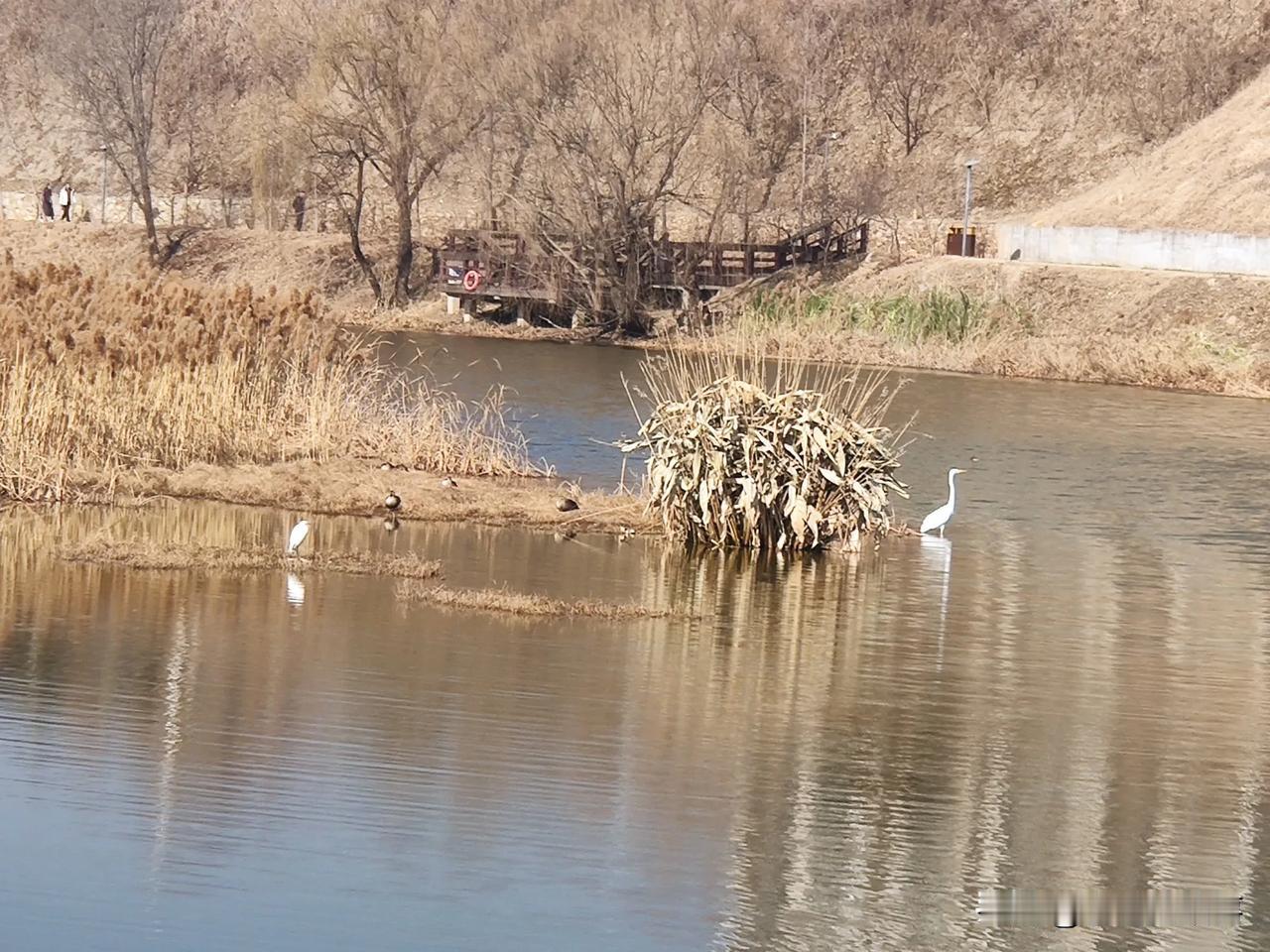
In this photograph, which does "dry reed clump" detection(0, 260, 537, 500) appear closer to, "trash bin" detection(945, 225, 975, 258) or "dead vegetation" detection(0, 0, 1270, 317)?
"dead vegetation" detection(0, 0, 1270, 317)

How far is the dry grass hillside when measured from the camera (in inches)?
2335

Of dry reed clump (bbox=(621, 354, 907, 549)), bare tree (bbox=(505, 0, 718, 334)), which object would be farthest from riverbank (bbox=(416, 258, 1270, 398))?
dry reed clump (bbox=(621, 354, 907, 549))

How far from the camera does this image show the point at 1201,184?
6172 cm

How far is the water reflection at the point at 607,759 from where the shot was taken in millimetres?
9797

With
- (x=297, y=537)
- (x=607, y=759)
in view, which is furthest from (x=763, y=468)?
(x=607, y=759)

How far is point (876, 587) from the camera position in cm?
1923

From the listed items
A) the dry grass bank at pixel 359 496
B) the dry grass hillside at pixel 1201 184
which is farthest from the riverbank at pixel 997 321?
the dry grass bank at pixel 359 496

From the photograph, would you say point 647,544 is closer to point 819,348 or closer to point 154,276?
point 154,276

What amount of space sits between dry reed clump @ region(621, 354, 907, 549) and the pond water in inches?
20.0

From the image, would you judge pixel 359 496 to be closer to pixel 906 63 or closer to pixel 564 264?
pixel 564 264

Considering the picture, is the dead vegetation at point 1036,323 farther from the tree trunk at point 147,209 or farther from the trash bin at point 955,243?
the tree trunk at point 147,209

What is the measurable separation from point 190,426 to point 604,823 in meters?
13.0

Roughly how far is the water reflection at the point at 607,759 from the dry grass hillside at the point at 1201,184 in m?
42.2

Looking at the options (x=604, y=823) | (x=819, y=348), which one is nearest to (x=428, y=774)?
(x=604, y=823)
